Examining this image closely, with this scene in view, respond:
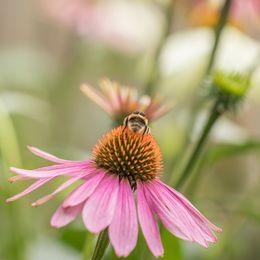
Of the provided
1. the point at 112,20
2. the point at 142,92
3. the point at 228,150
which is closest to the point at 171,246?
the point at 228,150

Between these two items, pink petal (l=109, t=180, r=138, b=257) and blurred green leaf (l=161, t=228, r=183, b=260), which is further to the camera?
blurred green leaf (l=161, t=228, r=183, b=260)

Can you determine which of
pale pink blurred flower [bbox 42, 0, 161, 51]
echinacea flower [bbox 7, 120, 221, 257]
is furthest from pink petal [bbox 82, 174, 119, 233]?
pale pink blurred flower [bbox 42, 0, 161, 51]

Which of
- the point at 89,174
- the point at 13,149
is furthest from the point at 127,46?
the point at 89,174

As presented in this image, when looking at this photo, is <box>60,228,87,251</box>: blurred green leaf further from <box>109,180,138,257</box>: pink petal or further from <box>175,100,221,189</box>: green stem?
<box>109,180,138,257</box>: pink petal

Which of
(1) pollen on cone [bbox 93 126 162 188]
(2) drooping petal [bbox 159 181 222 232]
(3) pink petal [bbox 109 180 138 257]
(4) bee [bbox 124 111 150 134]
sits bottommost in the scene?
(3) pink petal [bbox 109 180 138 257]

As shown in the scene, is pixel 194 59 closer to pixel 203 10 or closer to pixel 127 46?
pixel 203 10

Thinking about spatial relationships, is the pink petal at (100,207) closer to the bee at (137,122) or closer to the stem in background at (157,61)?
the bee at (137,122)

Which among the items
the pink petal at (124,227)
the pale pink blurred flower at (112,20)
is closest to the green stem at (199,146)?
the pink petal at (124,227)
